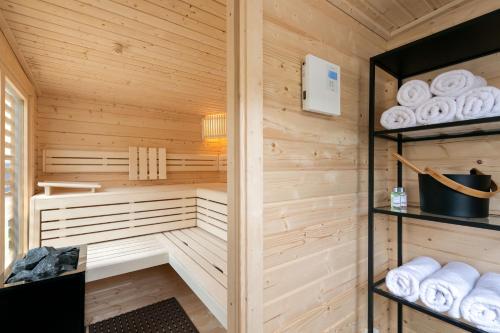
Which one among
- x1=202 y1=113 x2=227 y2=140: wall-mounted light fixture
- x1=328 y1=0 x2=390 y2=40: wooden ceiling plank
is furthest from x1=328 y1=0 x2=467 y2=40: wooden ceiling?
x1=202 y1=113 x2=227 y2=140: wall-mounted light fixture

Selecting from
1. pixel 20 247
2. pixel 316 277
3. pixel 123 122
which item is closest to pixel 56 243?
pixel 20 247

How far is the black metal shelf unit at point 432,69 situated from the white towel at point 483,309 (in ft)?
0.11

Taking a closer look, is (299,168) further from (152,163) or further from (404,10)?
(152,163)

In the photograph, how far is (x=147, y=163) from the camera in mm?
3156

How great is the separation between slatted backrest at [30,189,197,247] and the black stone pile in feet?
2.30

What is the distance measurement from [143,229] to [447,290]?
8.36 feet

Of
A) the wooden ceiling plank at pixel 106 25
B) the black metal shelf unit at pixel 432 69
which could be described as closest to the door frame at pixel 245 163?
the black metal shelf unit at pixel 432 69

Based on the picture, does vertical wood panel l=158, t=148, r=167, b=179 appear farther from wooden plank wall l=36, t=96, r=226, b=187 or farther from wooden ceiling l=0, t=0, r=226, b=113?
wooden ceiling l=0, t=0, r=226, b=113

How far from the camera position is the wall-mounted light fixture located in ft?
10.7

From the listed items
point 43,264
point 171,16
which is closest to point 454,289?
point 171,16

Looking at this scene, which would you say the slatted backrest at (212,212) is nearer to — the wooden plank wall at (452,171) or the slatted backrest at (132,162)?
the slatted backrest at (132,162)

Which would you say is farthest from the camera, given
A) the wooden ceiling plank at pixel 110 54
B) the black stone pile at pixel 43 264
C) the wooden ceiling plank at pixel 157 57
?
the wooden ceiling plank at pixel 157 57

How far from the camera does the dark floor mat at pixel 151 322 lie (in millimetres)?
1778

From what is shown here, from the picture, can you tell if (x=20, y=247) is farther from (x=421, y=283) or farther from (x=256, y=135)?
(x=421, y=283)
